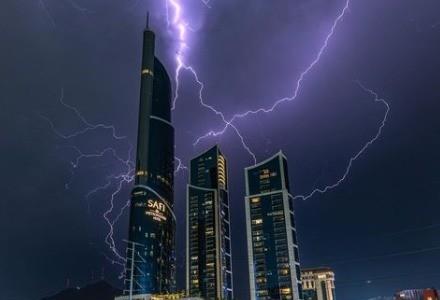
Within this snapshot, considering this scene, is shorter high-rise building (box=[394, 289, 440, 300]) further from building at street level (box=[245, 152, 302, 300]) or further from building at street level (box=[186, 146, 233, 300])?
building at street level (box=[186, 146, 233, 300])

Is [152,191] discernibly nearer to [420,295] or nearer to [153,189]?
[153,189]

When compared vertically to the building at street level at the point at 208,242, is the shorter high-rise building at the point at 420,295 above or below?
below

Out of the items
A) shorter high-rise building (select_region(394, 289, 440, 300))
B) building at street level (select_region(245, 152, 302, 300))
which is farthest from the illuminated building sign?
shorter high-rise building (select_region(394, 289, 440, 300))

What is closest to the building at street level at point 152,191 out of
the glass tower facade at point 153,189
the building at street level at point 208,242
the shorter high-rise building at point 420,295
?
the glass tower facade at point 153,189

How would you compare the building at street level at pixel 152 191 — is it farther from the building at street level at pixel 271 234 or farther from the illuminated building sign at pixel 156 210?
the building at street level at pixel 271 234

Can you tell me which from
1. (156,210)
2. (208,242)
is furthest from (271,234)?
(156,210)

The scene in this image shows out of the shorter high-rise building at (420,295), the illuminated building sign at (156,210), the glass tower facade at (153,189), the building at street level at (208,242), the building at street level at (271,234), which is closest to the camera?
the shorter high-rise building at (420,295)

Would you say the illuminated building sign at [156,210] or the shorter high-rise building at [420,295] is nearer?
the shorter high-rise building at [420,295]
